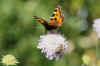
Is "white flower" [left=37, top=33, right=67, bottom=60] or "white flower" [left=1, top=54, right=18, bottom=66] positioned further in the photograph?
"white flower" [left=37, top=33, right=67, bottom=60]

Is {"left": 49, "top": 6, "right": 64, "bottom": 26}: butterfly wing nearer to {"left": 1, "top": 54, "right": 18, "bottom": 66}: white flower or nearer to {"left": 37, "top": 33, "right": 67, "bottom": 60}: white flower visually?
{"left": 37, "top": 33, "right": 67, "bottom": 60}: white flower

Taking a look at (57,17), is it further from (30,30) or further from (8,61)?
(30,30)

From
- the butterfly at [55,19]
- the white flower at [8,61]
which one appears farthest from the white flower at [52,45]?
the white flower at [8,61]

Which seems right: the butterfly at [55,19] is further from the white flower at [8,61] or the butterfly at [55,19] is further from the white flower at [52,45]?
the white flower at [8,61]

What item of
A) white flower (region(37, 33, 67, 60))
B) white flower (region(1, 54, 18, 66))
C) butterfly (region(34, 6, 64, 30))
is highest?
butterfly (region(34, 6, 64, 30))

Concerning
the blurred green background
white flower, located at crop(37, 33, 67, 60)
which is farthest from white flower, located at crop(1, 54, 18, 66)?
the blurred green background

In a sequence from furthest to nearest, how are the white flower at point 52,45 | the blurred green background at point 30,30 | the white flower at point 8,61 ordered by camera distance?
1. the blurred green background at point 30,30
2. the white flower at point 52,45
3. the white flower at point 8,61

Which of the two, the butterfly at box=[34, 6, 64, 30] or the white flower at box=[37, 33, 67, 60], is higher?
the butterfly at box=[34, 6, 64, 30]

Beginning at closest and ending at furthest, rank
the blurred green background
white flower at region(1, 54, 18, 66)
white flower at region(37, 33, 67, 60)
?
white flower at region(1, 54, 18, 66), white flower at region(37, 33, 67, 60), the blurred green background

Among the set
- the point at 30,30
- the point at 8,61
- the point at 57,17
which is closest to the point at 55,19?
the point at 57,17
